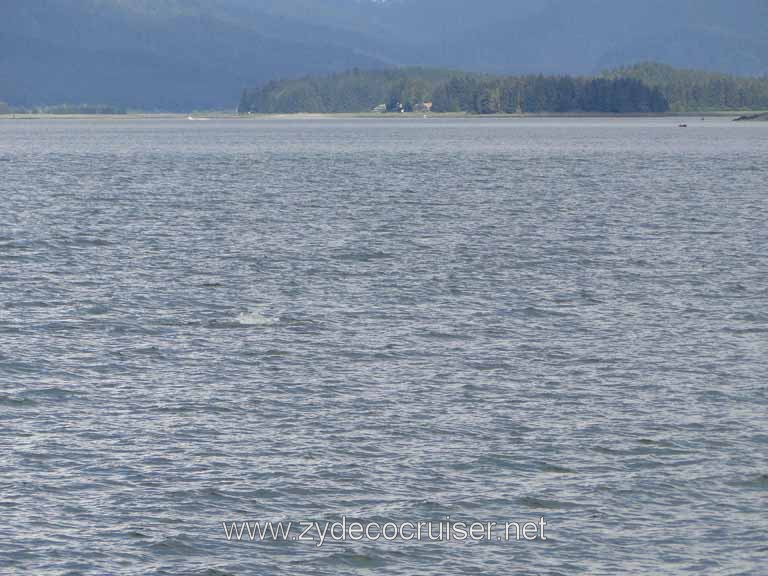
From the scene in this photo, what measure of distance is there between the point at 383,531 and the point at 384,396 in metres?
9.20

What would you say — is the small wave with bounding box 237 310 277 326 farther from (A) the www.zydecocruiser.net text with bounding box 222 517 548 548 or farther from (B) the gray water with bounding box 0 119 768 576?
(A) the www.zydecocruiser.net text with bounding box 222 517 548 548

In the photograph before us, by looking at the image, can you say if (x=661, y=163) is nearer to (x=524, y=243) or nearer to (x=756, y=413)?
(x=524, y=243)

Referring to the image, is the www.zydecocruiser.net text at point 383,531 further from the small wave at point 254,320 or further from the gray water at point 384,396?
the small wave at point 254,320

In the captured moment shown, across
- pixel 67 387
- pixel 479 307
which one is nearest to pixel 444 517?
pixel 67 387

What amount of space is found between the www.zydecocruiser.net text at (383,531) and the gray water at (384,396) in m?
0.27

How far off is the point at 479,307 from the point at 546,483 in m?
20.4

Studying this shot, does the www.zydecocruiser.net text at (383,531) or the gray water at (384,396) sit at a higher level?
the gray water at (384,396)

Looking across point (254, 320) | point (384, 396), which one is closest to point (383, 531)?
point (384, 396)

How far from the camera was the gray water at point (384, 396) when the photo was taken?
23.3m

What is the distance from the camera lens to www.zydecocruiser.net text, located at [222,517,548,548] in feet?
76.6

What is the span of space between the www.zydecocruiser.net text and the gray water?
0.27m

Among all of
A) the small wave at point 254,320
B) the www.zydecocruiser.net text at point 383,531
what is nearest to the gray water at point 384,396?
the small wave at point 254,320

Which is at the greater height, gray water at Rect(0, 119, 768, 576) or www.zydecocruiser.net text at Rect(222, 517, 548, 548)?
gray water at Rect(0, 119, 768, 576)

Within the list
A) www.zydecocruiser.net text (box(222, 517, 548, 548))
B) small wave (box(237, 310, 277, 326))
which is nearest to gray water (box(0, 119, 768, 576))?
small wave (box(237, 310, 277, 326))
